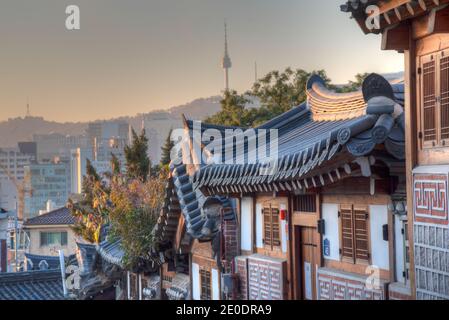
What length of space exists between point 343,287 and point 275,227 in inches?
130

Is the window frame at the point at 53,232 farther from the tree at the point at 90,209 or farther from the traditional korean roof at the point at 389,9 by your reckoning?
the traditional korean roof at the point at 389,9

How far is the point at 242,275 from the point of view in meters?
19.0

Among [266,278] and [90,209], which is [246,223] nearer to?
[266,278]

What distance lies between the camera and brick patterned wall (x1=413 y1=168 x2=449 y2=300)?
10.7m

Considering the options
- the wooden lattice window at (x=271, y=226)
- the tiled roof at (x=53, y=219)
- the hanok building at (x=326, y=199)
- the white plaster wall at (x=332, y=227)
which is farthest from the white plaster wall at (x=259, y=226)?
the tiled roof at (x=53, y=219)

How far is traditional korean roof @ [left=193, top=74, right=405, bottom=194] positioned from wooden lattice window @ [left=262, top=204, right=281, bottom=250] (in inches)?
30.1

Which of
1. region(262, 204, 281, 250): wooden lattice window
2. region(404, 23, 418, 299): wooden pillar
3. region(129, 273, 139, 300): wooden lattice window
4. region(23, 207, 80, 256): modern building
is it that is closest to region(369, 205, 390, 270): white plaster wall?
region(404, 23, 418, 299): wooden pillar

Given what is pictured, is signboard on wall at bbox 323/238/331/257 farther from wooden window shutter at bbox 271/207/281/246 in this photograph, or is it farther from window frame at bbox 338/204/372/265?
wooden window shutter at bbox 271/207/281/246

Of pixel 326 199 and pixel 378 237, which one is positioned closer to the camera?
pixel 378 237

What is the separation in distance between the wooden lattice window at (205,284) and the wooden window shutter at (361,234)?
7.44 m

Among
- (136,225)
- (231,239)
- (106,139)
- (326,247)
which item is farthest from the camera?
(106,139)

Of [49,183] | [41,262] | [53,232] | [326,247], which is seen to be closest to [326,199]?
[326,247]

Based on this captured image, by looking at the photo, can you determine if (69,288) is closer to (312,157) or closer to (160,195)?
(160,195)

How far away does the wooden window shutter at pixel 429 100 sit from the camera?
1115cm
